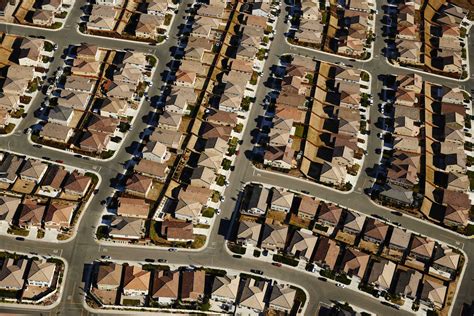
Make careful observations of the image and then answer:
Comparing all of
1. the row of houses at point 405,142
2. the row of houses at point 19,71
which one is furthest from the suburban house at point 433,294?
the row of houses at point 19,71

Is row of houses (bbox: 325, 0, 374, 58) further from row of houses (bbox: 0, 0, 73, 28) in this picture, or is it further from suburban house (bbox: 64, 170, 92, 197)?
row of houses (bbox: 0, 0, 73, 28)

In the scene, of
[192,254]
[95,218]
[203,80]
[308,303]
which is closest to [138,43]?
[203,80]

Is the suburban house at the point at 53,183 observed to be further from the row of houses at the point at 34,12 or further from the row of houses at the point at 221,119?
the row of houses at the point at 34,12

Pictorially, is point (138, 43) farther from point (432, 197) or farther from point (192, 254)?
point (432, 197)

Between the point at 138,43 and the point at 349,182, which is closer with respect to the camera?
the point at 349,182

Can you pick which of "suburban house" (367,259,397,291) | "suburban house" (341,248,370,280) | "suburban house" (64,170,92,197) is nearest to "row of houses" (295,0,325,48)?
"suburban house" (341,248,370,280)
